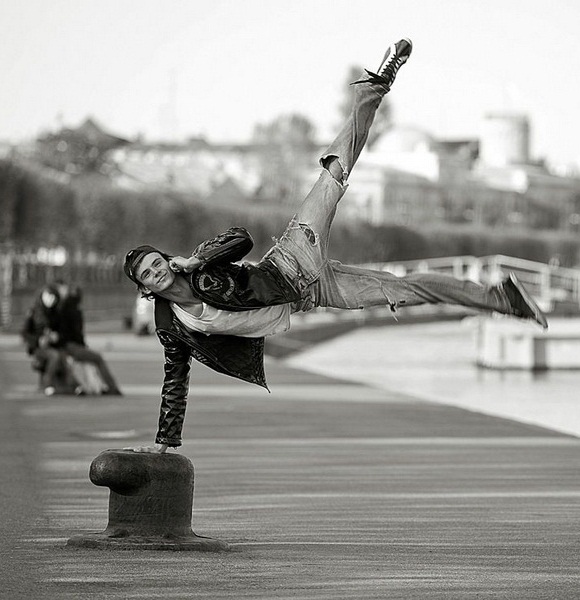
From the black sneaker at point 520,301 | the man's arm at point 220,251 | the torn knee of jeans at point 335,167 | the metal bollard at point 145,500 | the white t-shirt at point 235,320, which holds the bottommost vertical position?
the metal bollard at point 145,500

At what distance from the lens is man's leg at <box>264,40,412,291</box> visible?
940 cm

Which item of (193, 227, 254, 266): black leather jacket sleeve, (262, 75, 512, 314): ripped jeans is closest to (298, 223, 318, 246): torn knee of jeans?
(262, 75, 512, 314): ripped jeans

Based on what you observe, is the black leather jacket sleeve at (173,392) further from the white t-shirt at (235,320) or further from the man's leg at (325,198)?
the man's leg at (325,198)

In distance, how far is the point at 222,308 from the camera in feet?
30.2

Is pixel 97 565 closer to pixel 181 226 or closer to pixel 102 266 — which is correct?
pixel 102 266

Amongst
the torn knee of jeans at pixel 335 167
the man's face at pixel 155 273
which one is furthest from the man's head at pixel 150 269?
the torn knee of jeans at pixel 335 167

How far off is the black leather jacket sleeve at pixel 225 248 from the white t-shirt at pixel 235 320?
0.92ft

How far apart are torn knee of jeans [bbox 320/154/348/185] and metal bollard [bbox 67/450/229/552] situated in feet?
5.70

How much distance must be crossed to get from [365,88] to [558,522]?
292 centimetres

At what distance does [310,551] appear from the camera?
939 centimetres

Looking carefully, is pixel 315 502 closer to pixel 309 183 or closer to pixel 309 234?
pixel 309 234

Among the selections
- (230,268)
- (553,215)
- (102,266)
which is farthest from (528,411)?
(553,215)

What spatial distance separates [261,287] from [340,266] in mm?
624

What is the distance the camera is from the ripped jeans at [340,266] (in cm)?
941
